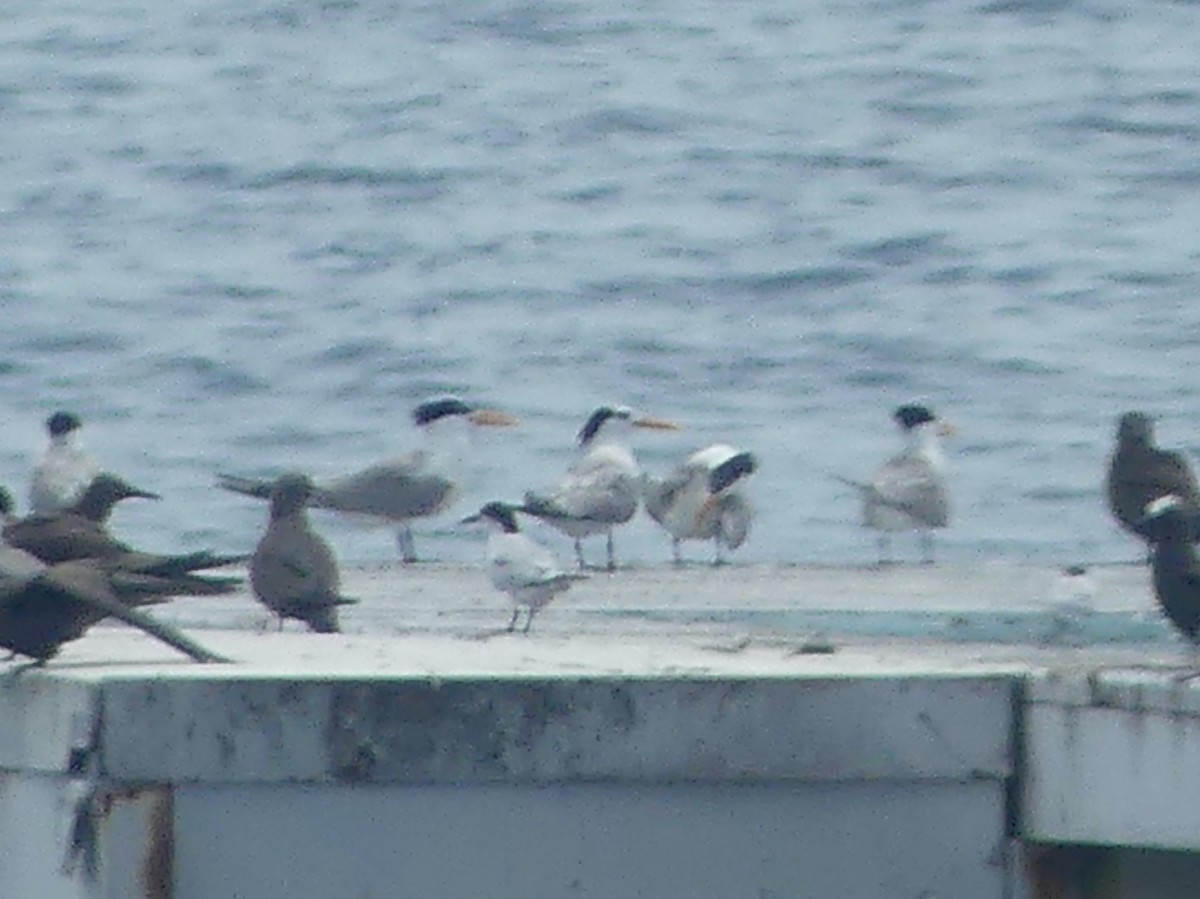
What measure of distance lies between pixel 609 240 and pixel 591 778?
26.1 metres

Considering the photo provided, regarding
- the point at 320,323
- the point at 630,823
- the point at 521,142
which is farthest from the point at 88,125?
the point at 630,823

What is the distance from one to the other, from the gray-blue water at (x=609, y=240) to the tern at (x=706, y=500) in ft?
9.27

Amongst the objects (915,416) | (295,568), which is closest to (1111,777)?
(295,568)

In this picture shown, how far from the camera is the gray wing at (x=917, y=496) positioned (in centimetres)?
1694

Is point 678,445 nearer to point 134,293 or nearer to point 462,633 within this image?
point 134,293

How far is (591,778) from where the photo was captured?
746 centimetres

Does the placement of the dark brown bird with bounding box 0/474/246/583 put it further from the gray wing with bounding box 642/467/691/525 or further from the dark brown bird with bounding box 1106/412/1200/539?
the gray wing with bounding box 642/467/691/525

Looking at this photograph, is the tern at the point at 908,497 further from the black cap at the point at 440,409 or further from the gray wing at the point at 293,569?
the gray wing at the point at 293,569

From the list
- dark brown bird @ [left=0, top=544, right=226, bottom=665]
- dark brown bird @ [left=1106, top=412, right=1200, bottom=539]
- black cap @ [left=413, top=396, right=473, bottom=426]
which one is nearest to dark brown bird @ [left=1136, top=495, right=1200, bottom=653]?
dark brown bird @ [left=0, top=544, right=226, bottom=665]

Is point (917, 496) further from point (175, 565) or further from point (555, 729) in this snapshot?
point (555, 729)

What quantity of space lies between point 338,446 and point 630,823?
2020 cm

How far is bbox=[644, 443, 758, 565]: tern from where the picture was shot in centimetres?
1631

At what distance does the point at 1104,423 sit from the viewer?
2614 centimetres

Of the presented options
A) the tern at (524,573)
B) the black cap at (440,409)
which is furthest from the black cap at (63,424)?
the tern at (524,573)
